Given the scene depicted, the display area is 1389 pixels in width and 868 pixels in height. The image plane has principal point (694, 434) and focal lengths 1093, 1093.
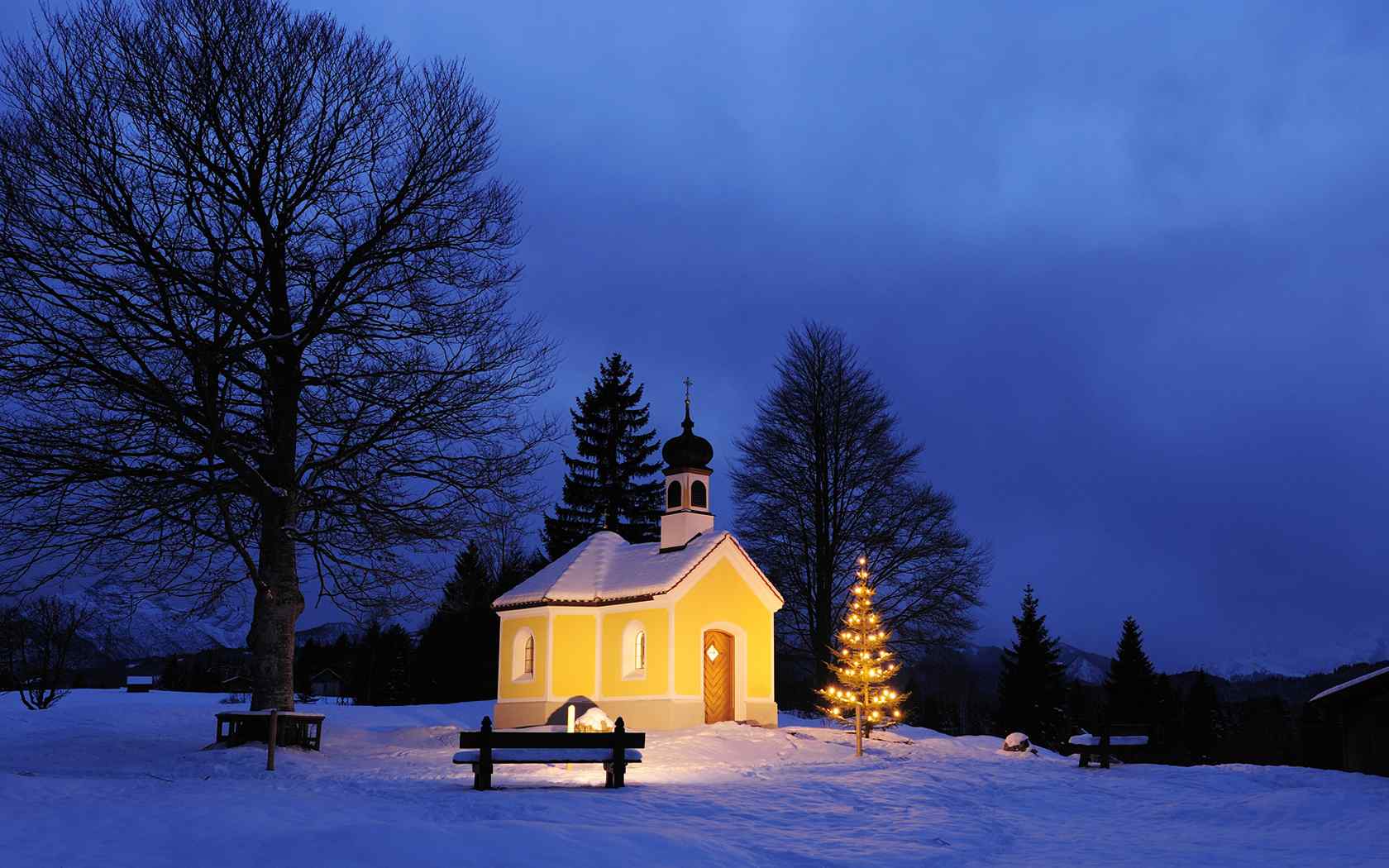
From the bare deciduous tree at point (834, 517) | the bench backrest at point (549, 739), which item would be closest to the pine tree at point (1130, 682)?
the bare deciduous tree at point (834, 517)

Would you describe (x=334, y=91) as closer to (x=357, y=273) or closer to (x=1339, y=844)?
(x=357, y=273)

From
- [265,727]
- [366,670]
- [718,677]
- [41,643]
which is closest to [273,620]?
[265,727]

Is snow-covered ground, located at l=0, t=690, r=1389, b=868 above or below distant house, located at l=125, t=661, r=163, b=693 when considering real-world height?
below

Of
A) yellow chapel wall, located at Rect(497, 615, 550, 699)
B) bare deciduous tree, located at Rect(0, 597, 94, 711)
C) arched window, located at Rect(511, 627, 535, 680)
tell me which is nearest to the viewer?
yellow chapel wall, located at Rect(497, 615, 550, 699)

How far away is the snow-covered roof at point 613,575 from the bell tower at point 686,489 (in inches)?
21.6

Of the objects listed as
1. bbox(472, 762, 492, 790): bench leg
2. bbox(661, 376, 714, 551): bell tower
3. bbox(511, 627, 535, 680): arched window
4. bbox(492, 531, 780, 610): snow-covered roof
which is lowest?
bbox(472, 762, 492, 790): bench leg

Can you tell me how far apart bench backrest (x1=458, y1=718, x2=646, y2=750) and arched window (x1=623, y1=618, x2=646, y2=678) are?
40.1 feet

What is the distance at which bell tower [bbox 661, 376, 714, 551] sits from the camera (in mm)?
30203

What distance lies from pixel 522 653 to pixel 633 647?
3417mm

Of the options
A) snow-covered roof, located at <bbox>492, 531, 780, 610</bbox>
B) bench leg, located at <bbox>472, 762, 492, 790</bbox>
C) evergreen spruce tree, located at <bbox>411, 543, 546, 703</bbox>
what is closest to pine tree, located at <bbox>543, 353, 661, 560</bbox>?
evergreen spruce tree, located at <bbox>411, 543, 546, 703</bbox>

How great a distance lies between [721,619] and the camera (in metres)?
28.2

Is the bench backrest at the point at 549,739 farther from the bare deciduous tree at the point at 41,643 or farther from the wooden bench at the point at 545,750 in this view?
the bare deciduous tree at the point at 41,643

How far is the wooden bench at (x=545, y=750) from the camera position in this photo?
48.0 feet

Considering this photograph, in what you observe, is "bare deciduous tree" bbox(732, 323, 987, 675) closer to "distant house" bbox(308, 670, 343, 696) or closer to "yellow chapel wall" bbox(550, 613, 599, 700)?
"yellow chapel wall" bbox(550, 613, 599, 700)
